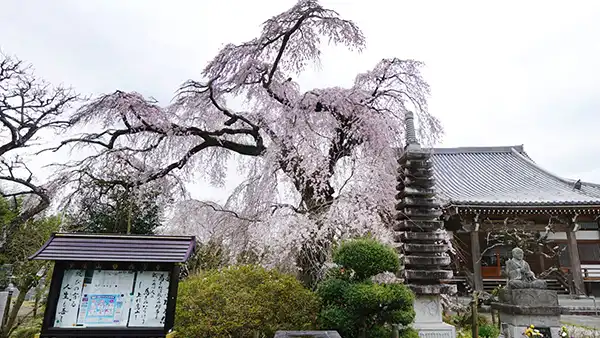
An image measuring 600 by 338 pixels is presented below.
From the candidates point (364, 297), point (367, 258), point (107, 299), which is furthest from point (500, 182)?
point (107, 299)

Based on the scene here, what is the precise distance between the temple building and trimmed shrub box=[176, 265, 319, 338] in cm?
599

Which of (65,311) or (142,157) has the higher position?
(142,157)

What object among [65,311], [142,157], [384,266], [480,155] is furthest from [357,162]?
[480,155]

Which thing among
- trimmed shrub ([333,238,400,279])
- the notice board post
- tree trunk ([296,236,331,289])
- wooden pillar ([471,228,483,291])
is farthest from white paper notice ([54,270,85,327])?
wooden pillar ([471,228,483,291])

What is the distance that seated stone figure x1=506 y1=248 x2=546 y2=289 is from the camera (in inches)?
240

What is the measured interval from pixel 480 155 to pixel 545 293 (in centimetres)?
1394

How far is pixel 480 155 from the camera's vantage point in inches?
726

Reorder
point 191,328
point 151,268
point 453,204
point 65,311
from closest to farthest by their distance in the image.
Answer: point 65,311 < point 151,268 < point 191,328 < point 453,204

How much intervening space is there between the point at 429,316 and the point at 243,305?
338 centimetres

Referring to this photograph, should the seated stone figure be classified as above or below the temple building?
below

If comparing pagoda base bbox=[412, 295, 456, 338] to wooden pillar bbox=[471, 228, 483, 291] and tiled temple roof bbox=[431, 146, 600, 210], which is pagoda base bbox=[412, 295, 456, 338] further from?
wooden pillar bbox=[471, 228, 483, 291]

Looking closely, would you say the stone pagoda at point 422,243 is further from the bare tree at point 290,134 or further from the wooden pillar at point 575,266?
the wooden pillar at point 575,266

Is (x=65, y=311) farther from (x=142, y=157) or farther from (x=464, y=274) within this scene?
(x=464, y=274)

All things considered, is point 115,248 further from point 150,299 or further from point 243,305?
point 243,305
